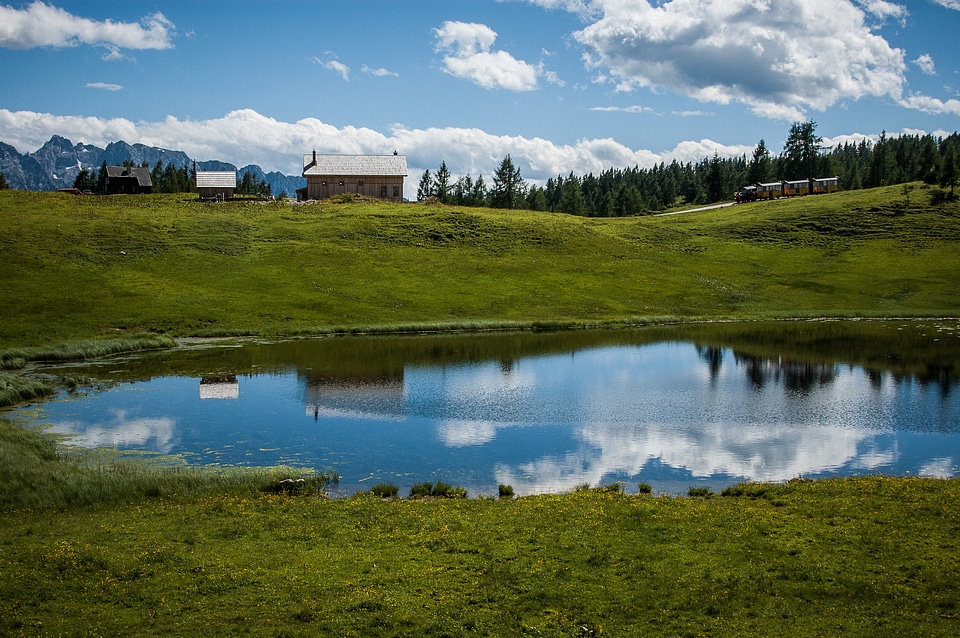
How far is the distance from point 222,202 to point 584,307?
216 feet

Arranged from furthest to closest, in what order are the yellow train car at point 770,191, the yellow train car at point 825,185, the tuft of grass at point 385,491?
the yellow train car at point 770,191 < the yellow train car at point 825,185 < the tuft of grass at point 385,491

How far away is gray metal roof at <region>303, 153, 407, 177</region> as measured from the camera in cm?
12256

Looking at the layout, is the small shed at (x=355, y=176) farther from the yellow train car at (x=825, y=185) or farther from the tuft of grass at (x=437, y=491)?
the tuft of grass at (x=437, y=491)

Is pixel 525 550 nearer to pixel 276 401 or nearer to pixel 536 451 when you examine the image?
pixel 536 451

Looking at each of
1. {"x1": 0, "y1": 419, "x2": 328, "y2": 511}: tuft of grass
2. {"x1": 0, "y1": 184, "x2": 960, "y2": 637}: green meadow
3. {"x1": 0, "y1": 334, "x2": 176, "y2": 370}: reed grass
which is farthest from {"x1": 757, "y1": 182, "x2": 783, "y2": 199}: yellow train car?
{"x1": 0, "y1": 419, "x2": 328, "y2": 511}: tuft of grass

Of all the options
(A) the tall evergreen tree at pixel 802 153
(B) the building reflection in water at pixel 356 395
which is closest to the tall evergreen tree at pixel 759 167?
(A) the tall evergreen tree at pixel 802 153

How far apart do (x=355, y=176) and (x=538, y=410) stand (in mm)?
95180

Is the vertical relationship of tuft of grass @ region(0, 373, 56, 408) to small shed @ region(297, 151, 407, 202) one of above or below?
below

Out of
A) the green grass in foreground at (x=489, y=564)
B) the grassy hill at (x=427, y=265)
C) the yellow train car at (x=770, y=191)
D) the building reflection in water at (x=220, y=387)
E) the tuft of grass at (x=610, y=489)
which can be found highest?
the yellow train car at (x=770, y=191)

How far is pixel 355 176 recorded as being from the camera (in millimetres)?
123500

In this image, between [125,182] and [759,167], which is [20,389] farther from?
[759,167]

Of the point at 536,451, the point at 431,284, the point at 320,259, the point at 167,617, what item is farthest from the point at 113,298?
the point at 167,617

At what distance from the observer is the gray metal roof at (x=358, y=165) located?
402 feet

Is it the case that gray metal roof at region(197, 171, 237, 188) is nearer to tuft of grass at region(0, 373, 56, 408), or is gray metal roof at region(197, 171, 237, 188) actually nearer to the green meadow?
the green meadow
